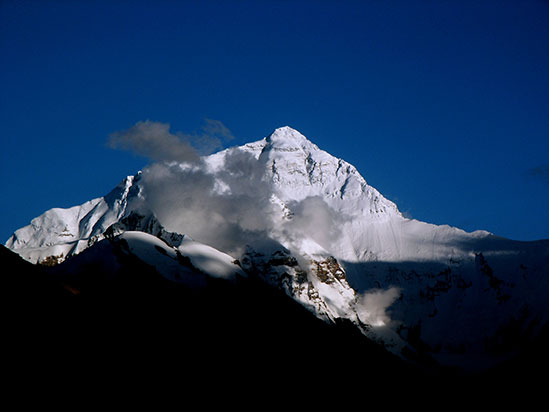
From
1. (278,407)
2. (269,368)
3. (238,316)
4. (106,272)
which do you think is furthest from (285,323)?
(278,407)

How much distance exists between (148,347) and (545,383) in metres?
129

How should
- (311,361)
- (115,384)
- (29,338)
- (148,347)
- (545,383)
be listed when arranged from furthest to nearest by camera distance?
(545,383)
(311,361)
(148,347)
(115,384)
(29,338)

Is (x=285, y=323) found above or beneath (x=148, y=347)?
above

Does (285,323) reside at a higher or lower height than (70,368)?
higher

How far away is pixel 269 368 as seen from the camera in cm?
11212

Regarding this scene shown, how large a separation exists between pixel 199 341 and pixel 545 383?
10665 centimetres

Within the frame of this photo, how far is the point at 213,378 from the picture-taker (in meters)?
79.7

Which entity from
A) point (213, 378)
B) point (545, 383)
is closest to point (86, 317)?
point (213, 378)

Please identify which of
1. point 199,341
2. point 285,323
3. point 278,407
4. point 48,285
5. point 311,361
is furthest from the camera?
point 285,323

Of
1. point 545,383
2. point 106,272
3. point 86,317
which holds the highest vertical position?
point 106,272

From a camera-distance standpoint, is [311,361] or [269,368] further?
[311,361]

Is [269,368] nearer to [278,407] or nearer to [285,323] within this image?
[278,407]

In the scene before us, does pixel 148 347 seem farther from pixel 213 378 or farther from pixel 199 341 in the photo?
pixel 199 341

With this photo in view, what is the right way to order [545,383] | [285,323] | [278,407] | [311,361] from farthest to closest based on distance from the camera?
[285,323], [545,383], [311,361], [278,407]
